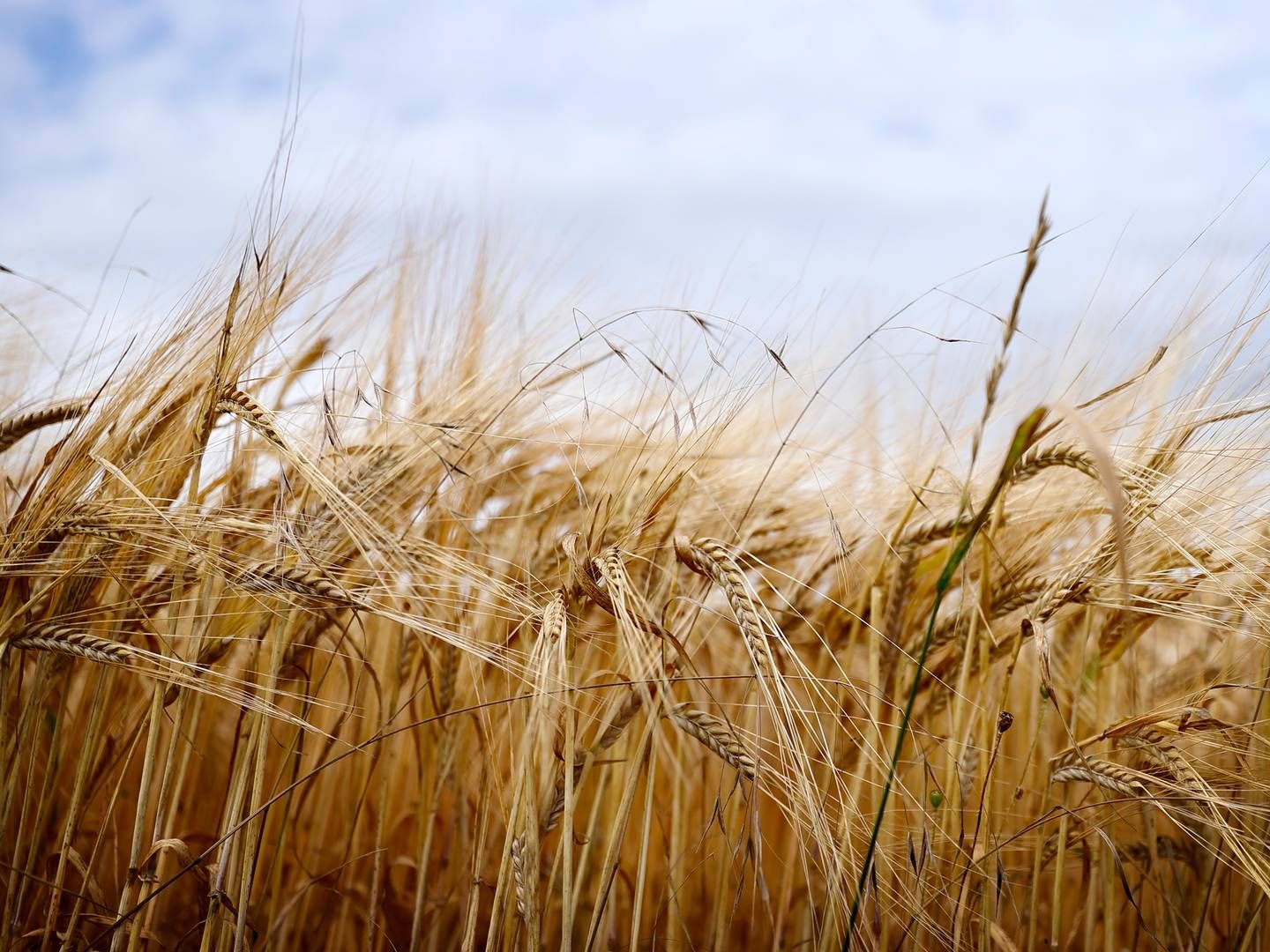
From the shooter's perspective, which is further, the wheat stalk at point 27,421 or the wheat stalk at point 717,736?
the wheat stalk at point 27,421

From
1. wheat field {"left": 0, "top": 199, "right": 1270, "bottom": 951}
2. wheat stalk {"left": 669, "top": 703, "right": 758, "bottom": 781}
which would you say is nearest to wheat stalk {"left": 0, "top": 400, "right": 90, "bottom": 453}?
wheat field {"left": 0, "top": 199, "right": 1270, "bottom": 951}

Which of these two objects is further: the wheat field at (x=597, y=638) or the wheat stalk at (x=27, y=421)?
the wheat stalk at (x=27, y=421)

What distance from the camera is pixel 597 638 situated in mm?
1261

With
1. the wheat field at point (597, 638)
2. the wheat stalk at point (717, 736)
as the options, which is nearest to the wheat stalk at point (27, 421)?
the wheat field at point (597, 638)

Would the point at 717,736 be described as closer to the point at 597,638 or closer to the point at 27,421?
the point at 597,638

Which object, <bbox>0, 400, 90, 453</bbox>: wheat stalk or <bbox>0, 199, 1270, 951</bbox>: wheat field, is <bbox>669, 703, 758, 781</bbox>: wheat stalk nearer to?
<bbox>0, 199, 1270, 951</bbox>: wheat field

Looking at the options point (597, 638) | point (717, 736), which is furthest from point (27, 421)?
point (717, 736)

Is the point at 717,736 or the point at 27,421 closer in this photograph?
the point at 717,736

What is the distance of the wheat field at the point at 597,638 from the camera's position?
3.42ft

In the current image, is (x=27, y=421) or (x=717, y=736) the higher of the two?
(x=27, y=421)

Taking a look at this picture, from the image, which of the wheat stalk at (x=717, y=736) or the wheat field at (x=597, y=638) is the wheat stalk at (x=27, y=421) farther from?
the wheat stalk at (x=717, y=736)

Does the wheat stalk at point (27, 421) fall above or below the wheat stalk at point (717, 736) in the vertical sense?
above

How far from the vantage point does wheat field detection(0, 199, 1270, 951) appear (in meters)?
1.04

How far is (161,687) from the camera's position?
3.85 feet
